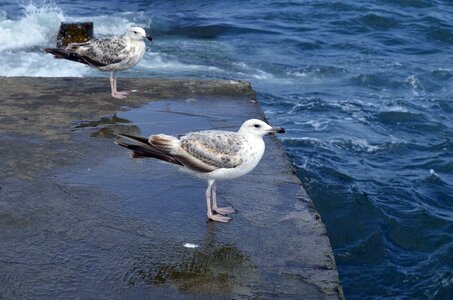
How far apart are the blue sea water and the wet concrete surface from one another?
86.7 inches

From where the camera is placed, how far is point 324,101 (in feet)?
49.1

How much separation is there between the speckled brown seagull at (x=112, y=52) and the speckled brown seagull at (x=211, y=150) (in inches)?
146

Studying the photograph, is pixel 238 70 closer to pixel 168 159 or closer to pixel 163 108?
pixel 163 108

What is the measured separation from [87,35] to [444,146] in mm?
7040

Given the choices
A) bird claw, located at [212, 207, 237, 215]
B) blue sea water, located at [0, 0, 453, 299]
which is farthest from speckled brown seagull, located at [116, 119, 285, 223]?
blue sea water, located at [0, 0, 453, 299]

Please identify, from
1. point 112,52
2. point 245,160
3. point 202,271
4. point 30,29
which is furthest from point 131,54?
point 30,29

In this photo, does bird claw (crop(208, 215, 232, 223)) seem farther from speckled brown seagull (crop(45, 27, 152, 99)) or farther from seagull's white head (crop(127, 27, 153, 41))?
seagull's white head (crop(127, 27, 153, 41))

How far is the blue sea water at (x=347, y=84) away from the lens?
8.88 m

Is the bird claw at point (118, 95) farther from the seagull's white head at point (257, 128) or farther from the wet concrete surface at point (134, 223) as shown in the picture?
the seagull's white head at point (257, 128)

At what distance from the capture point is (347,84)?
16.4 m

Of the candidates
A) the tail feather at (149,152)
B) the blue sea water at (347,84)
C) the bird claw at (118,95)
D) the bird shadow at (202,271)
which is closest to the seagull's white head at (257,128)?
the tail feather at (149,152)

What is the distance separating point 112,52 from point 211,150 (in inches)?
156

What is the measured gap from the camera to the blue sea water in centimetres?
888

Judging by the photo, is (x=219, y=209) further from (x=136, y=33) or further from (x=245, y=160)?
(x=136, y=33)
